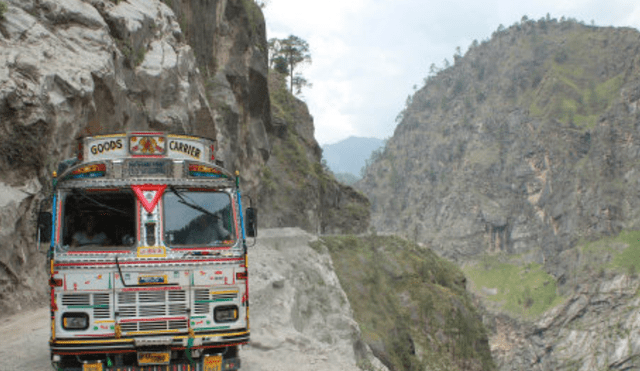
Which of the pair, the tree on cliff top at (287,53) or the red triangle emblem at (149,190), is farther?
the tree on cliff top at (287,53)

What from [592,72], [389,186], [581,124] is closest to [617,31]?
[592,72]

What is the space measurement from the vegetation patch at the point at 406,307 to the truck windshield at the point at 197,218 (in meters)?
16.4

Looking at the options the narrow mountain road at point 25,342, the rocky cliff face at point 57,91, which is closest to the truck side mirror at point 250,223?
the narrow mountain road at point 25,342

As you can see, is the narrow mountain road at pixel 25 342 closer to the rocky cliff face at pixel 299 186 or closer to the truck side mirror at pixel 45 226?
the truck side mirror at pixel 45 226

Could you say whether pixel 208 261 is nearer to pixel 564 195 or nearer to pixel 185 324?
pixel 185 324

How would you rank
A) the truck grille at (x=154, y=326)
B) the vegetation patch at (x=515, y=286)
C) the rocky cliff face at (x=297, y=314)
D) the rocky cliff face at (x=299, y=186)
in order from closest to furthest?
the truck grille at (x=154, y=326) < the rocky cliff face at (x=297, y=314) < the rocky cliff face at (x=299, y=186) < the vegetation patch at (x=515, y=286)

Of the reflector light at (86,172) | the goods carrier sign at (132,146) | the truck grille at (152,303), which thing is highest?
the goods carrier sign at (132,146)

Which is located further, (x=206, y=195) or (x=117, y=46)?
(x=117, y=46)

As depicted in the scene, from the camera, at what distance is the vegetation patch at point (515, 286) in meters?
134

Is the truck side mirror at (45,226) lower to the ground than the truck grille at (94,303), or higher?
higher

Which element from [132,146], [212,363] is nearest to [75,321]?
[212,363]

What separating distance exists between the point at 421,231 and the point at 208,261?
172 metres

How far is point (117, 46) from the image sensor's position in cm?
2148

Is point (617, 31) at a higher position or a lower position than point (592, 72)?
higher
